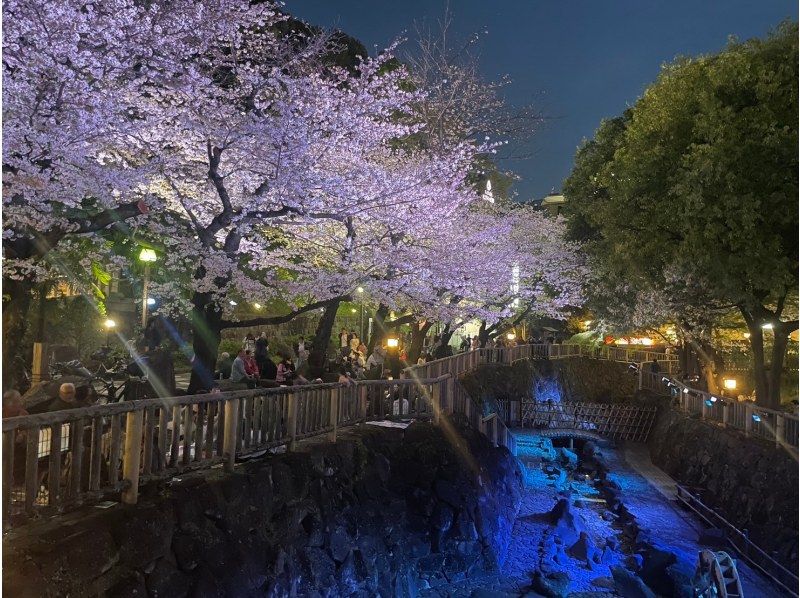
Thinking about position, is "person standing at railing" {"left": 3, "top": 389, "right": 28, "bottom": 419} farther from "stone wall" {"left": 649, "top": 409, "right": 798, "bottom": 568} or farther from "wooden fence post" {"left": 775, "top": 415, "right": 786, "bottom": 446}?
"wooden fence post" {"left": 775, "top": 415, "right": 786, "bottom": 446}

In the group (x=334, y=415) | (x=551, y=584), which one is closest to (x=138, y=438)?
(x=334, y=415)

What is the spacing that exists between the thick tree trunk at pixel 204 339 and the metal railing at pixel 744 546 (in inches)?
494

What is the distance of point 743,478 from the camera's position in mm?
15023

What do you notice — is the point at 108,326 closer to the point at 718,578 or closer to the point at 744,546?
the point at 718,578

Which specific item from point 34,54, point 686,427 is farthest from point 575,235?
point 34,54

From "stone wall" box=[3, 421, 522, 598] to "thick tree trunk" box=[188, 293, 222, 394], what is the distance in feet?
9.82

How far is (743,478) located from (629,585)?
16.2ft

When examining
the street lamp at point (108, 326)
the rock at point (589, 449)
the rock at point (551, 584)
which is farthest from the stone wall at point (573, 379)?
the street lamp at point (108, 326)

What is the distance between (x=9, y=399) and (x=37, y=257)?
4.45 m

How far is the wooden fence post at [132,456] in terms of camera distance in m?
5.80

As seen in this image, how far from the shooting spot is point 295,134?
1122cm

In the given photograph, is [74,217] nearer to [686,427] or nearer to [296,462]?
[296,462]

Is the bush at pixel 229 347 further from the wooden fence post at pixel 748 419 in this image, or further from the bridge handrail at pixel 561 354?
the wooden fence post at pixel 748 419

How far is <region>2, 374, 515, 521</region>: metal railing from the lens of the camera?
498 centimetres
